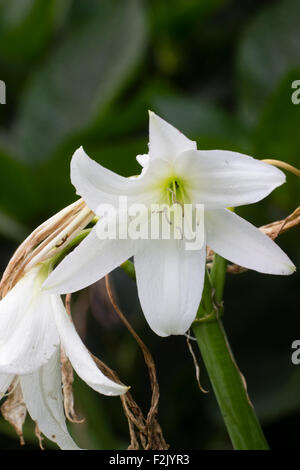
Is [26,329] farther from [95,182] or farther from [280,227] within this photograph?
[280,227]

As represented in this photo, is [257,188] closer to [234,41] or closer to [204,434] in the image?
[204,434]

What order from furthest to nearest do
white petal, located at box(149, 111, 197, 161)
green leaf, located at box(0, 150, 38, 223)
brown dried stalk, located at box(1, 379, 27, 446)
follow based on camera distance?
1. green leaf, located at box(0, 150, 38, 223)
2. brown dried stalk, located at box(1, 379, 27, 446)
3. white petal, located at box(149, 111, 197, 161)

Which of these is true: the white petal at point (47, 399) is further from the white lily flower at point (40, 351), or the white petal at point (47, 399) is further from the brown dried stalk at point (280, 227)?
the brown dried stalk at point (280, 227)

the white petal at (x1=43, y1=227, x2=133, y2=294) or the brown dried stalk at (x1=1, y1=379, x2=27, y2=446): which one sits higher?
the white petal at (x1=43, y1=227, x2=133, y2=294)

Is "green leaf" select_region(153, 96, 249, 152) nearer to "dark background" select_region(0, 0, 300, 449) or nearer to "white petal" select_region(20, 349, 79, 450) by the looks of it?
"dark background" select_region(0, 0, 300, 449)

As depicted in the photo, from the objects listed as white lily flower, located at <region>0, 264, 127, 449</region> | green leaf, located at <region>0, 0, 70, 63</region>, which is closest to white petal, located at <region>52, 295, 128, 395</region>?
white lily flower, located at <region>0, 264, 127, 449</region>

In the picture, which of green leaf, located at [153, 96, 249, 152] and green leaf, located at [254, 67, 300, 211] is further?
green leaf, located at [153, 96, 249, 152]

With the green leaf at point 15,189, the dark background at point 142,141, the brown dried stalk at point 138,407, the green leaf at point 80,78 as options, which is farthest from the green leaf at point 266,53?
the brown dried stalk at point 138,407
